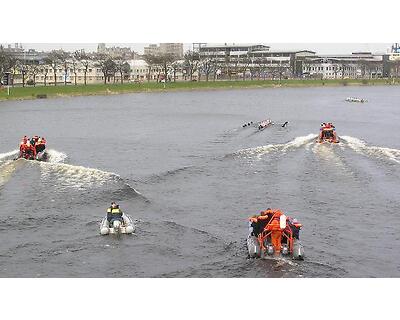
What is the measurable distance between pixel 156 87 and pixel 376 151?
29608 mm

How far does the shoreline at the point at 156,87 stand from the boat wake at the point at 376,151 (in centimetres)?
2186

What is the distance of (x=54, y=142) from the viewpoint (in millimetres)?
18375

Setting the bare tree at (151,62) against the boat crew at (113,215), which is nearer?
the boat crew at (113,215)

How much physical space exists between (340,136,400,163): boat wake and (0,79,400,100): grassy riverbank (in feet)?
72.3

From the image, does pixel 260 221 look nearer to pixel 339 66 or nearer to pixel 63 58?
pixel 63 58

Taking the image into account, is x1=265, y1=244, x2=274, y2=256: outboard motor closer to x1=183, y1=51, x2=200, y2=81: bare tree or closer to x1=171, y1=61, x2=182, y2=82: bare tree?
x1=183, y1=51, x2=200, y2=81: bare tree

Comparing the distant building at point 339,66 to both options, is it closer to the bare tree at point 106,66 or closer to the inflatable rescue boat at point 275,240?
the bare tree at point 106,66

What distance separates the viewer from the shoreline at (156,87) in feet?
116

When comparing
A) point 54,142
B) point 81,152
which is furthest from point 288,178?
point 54,142

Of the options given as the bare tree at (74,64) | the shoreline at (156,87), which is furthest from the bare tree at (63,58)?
the shoreline at (156,87)

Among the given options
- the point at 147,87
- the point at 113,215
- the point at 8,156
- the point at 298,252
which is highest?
the point at 147,87

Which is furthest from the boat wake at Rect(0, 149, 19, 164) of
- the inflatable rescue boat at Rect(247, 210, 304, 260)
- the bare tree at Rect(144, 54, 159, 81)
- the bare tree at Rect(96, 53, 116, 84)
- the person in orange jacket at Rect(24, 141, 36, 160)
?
the bare tree at Rect(144, 54, 159, 81)

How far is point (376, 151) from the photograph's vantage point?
50.6 feet

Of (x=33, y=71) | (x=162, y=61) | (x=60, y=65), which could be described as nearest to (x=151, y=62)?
(x=162, y=61)
